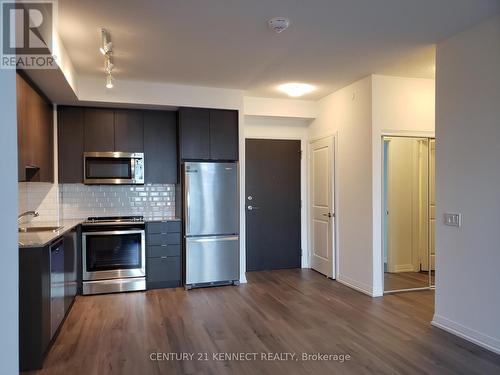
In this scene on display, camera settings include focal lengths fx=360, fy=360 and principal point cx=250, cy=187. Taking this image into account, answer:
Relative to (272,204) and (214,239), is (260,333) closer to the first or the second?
(214,239)

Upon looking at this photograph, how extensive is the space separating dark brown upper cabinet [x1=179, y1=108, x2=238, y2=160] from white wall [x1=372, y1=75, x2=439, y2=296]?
182 centimetres

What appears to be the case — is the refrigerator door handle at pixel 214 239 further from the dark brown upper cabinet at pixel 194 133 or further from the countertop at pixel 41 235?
the dark brown upper cabinet at pixel 194 133

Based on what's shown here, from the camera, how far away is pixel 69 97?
426 cm

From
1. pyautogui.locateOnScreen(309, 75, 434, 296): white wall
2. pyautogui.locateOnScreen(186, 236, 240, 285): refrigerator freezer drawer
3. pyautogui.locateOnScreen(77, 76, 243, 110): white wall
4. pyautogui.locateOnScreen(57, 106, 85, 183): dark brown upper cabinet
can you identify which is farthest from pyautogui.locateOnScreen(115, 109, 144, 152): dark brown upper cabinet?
pyautogui.locateOnScreen(309, 75, 434, 296): white wall

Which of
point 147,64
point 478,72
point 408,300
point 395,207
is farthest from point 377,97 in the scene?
point 147,64

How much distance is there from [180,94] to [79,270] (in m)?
2.53

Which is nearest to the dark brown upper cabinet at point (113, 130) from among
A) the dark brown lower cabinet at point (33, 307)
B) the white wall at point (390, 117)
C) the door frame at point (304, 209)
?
the dark brown lower cabinet at point (33, 307)

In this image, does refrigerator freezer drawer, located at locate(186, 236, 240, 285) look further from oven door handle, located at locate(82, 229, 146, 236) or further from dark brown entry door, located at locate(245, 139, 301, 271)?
dark brown entry door, located at locate(245, 139, 301, 271)

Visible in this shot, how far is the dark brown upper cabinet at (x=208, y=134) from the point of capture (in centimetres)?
473

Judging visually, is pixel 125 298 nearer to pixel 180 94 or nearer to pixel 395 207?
pixel 180 94

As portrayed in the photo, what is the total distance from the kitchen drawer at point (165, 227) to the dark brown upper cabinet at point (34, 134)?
1.35 m

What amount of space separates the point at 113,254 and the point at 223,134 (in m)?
2.10

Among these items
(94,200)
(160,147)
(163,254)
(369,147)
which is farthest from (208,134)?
(369,147)

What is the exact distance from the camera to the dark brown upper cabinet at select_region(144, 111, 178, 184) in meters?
4.93
